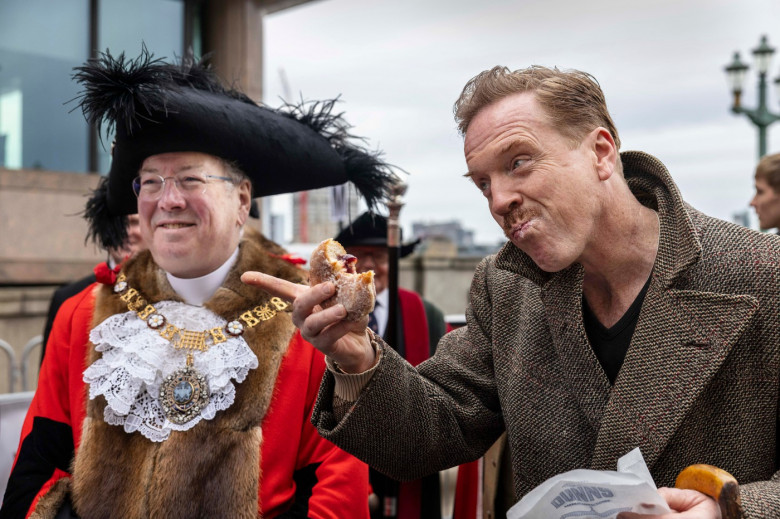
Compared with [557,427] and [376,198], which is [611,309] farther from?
[376,198]

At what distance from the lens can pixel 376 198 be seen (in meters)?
3.23

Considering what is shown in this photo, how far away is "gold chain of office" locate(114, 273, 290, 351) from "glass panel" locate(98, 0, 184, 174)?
5739mm

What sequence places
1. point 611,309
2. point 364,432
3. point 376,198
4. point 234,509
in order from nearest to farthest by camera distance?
point 364,432 < point 611,309 < point 234,509 < point 376,198

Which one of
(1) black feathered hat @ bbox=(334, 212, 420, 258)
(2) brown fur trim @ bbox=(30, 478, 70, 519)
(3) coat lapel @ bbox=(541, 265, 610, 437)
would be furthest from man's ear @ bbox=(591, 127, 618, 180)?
(1) black feathered hat @ bbox=(334, 212, 420, 258)

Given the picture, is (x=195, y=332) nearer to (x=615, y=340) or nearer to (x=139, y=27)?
(x=615, y=340)

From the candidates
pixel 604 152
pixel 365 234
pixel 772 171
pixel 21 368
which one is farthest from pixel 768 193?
pixel 21 368

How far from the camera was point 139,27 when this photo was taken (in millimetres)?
8258

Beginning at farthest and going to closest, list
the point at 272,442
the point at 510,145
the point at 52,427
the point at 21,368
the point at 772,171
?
1. the point at 21,368
2. the point at 772,171
3. the point at 52,427
4. the point at 272,442
5. the point at 510,145

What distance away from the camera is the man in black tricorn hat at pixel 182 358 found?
2410 millimetres

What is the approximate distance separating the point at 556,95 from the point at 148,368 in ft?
5.06

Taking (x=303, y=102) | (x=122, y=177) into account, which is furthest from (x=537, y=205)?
(x=122, y=177)

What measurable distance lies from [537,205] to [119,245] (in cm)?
201

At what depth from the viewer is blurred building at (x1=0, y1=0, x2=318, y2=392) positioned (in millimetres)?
7105

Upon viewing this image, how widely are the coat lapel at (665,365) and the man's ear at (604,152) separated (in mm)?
310
